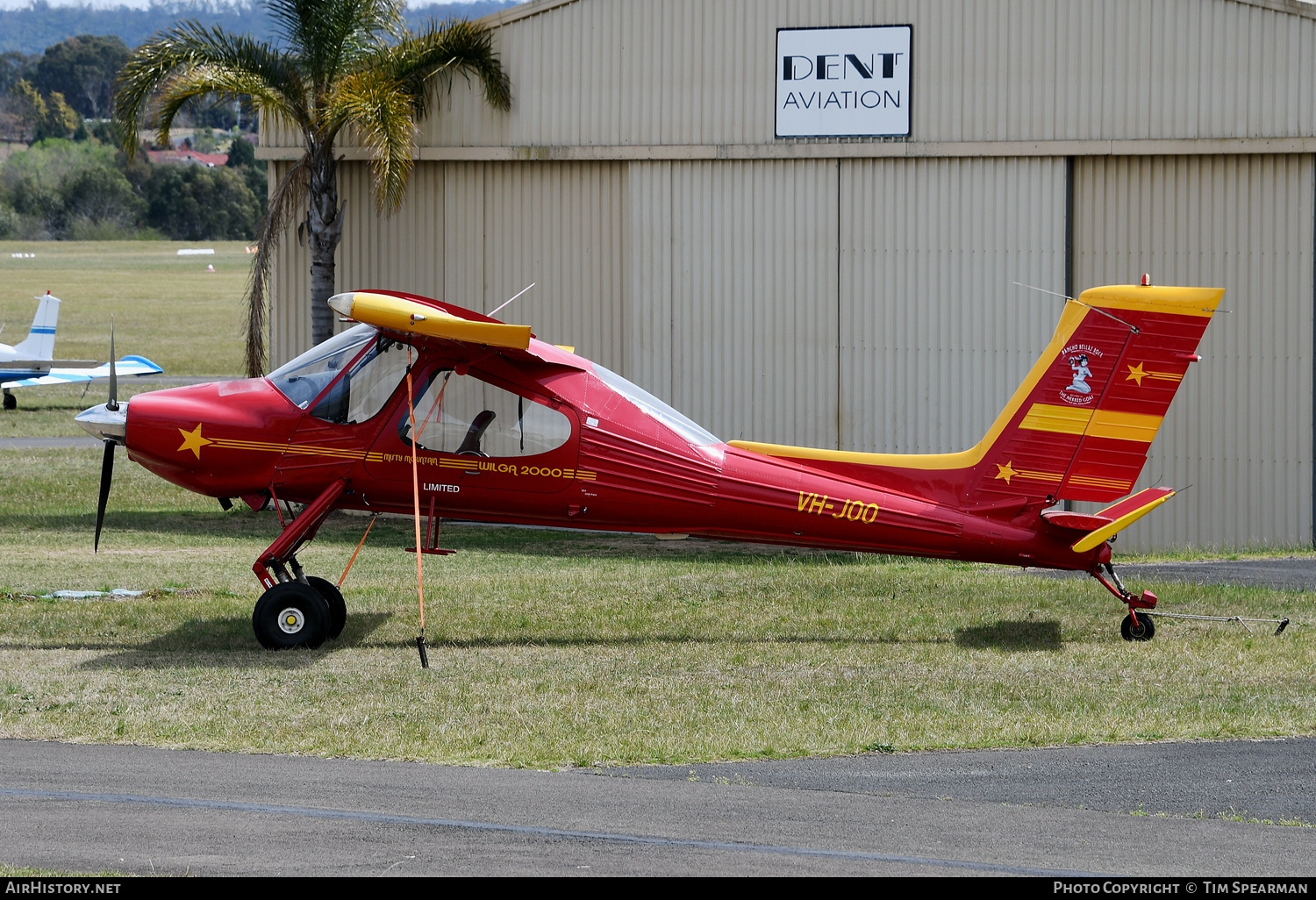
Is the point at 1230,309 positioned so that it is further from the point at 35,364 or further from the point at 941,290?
the point at 35,364

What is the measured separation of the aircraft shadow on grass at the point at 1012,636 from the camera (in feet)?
37.0

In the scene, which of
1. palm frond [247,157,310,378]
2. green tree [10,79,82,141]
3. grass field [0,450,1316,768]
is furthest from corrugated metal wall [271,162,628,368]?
green tree [10,79,82,141]

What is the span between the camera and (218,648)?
11.3 metres

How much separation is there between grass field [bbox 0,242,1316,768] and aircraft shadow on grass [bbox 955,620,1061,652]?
34mm

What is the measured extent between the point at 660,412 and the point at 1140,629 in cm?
413

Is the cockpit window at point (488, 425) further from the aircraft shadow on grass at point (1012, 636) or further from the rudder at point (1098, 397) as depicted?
the aircraft shadow on grass at point (1012, 636)

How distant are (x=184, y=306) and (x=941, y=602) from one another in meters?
65.3

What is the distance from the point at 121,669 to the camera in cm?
1034

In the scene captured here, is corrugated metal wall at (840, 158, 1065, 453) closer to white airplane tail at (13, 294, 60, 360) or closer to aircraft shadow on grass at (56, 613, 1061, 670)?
aircraft shadow on grass at (56, 613, 1061, 670)

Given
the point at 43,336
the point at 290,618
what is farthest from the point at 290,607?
the point at 43,336

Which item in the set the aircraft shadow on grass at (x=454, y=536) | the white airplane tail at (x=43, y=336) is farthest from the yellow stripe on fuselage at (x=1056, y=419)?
the white airplane tail at (x=43, y=336)

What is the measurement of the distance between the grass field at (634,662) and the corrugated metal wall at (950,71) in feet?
19.1
